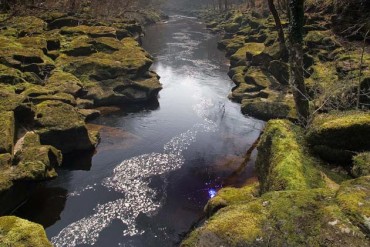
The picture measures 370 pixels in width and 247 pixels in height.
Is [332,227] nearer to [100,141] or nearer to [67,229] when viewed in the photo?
[67,229]

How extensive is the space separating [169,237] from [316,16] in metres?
34.8

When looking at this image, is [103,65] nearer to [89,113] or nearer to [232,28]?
[89,113]

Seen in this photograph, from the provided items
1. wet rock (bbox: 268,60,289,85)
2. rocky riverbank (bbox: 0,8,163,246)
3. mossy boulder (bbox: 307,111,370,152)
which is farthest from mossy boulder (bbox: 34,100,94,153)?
wet rock (bbox: 268,60,289,85)

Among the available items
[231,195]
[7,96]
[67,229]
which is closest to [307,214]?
[231,195]

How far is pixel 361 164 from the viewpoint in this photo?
10664mm

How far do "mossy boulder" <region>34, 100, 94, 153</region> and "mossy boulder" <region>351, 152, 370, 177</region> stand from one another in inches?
677

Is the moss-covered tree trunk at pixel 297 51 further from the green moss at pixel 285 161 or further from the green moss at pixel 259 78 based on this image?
the green moss at pixel 259 78

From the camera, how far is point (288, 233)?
638 cm

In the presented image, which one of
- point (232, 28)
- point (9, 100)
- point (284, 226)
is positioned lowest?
point (232, 28)

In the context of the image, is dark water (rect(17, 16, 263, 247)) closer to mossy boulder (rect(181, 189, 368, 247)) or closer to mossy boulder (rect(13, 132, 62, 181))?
mossy boulder (rect(13, 132, 62, 181))

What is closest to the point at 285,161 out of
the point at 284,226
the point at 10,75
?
the point at 284,226

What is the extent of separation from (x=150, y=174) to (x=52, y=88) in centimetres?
1290

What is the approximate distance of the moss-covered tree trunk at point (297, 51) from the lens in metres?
19.1

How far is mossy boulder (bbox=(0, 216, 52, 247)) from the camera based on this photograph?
28.4 ft
